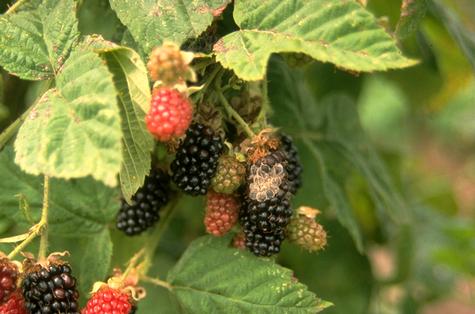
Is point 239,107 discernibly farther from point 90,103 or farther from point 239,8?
point 90,103

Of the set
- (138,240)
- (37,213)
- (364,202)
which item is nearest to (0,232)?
(37,213)

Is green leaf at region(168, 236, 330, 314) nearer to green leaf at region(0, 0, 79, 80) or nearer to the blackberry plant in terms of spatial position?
the blackberry plant

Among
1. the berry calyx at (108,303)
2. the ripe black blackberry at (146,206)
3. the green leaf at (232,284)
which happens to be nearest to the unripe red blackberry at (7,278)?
the berry calyx at (108,303)

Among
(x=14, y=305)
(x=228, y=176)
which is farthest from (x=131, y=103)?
(x=14, y=305)

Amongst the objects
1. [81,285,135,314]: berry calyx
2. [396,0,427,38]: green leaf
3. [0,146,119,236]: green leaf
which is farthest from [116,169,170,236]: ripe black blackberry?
[396,0,427,38]: green leaf

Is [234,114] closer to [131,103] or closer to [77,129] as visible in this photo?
[131,103]
